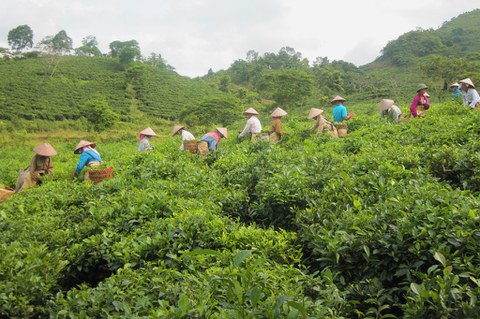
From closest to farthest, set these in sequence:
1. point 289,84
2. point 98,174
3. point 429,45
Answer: point 98,174
point 289,84
point 429,45

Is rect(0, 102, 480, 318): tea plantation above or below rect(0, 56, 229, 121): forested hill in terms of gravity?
below

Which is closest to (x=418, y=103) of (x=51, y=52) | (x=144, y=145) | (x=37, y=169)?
(x=144, y=145)

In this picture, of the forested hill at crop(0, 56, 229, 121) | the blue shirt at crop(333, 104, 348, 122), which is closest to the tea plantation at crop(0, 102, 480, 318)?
the blue shirt at crop(333, 104, 348, 122)

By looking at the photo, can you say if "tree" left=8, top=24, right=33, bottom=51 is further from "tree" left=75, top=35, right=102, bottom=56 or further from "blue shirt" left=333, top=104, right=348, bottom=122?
"blue shirt" left=333, top=104, right=348, bottom=122

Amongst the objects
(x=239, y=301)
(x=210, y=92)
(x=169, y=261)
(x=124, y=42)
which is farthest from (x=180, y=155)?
(x=124, y=42)

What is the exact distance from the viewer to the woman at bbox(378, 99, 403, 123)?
26.5ft

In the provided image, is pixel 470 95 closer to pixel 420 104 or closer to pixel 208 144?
pixel 420 104

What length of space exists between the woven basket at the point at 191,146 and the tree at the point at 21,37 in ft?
270

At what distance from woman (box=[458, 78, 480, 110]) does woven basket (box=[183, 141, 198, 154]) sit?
19.0 ft

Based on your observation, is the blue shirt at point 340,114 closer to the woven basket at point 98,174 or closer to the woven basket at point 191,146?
the woven basket at point 191,146

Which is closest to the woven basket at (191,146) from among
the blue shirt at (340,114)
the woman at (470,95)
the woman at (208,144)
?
the woman at (208,144)

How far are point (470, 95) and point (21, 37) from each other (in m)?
85.9

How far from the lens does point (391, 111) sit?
→ 8.23m

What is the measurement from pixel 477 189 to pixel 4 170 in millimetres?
10064
